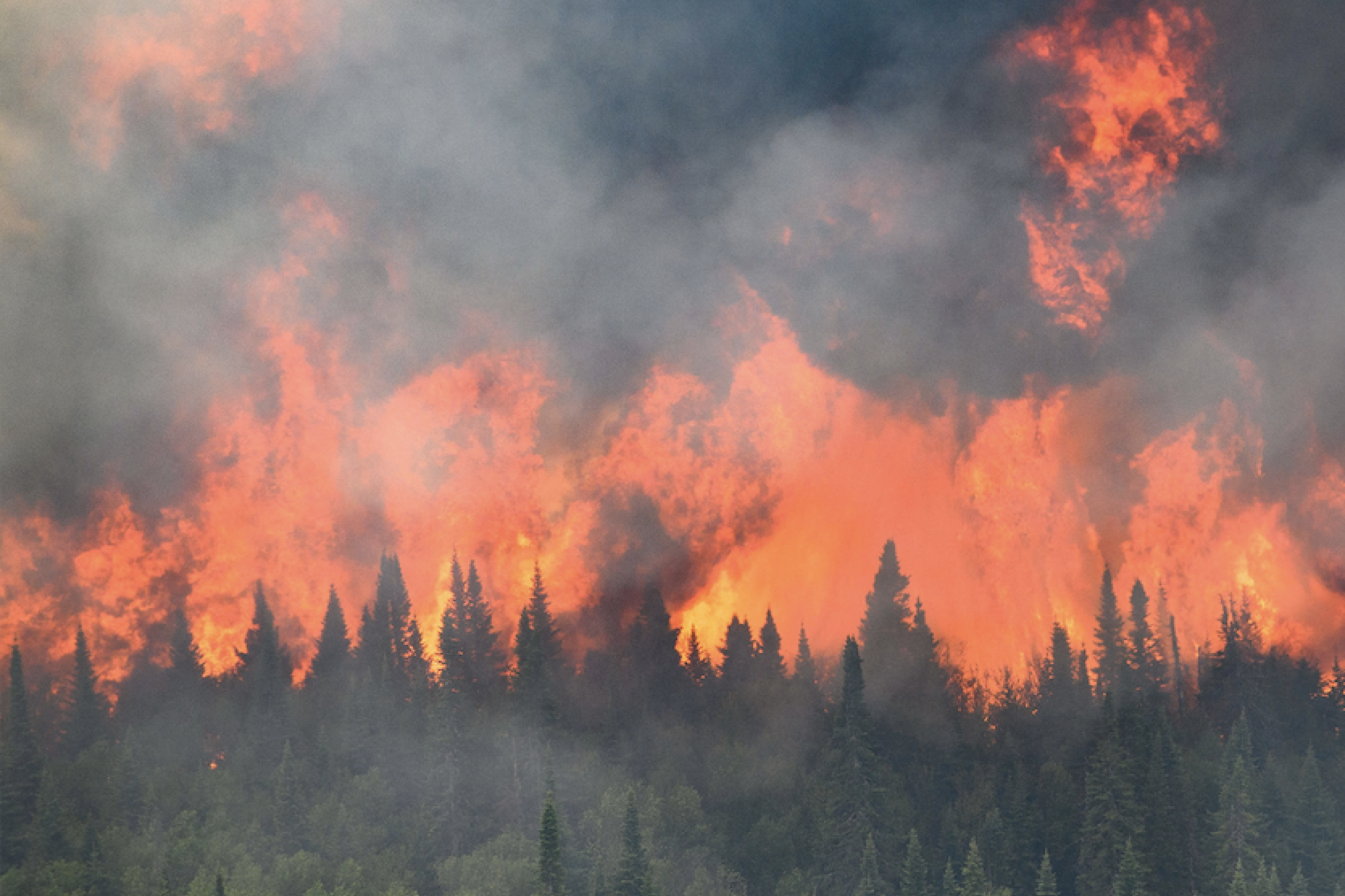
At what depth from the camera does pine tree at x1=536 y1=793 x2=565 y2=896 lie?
190 m

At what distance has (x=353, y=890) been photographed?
199125 millimetres

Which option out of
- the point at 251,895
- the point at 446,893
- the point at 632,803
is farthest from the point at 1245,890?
the point at 251,895

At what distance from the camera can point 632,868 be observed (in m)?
192

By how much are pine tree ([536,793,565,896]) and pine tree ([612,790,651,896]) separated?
6.16m

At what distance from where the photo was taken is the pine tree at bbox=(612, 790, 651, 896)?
19025 centimetres

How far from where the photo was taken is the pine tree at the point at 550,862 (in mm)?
189750

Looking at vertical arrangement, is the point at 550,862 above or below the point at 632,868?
above

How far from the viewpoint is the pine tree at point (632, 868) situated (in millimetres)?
190250

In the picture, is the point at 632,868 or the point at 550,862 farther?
the point at 632,868

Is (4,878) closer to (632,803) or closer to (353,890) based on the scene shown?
(353,890)

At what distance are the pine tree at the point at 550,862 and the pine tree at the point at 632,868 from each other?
6.16 m

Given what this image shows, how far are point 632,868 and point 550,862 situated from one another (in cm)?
919

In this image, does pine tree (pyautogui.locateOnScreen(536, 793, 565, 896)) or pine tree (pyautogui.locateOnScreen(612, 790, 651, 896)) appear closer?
pine tree (pyautogui.locateOnScreen(536, 793, 565, 896))

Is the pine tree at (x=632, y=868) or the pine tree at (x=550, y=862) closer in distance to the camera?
the pine tree at (x=550, y=862)
